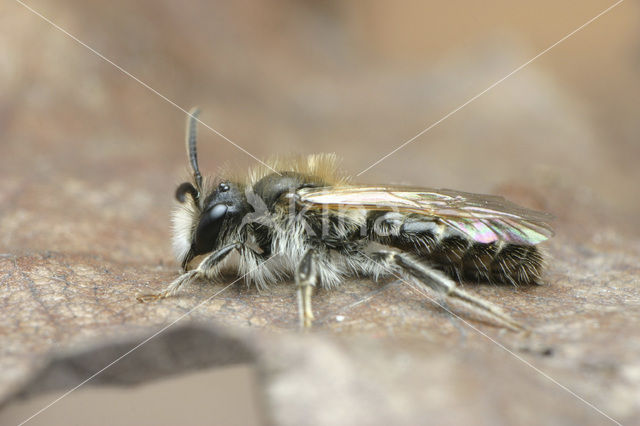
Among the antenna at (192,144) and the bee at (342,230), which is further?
the antenna at (192,144)

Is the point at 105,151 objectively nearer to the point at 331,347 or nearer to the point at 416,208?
the point at 416,208

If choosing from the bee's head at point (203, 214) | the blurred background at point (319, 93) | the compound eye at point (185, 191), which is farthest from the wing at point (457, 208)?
the blurred background at point (319, 93)

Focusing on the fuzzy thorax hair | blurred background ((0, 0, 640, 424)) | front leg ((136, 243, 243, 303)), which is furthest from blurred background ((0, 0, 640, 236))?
front leg ((136, 243, 243, 303))

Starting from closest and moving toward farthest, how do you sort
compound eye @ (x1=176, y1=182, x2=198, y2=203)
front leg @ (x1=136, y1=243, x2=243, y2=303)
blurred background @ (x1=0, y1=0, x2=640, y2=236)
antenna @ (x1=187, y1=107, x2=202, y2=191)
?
front leg @ (x1=136, y1=243, x2=243, y2=303) → compound eye @ (x1=176, y1=182, x2=198, y2=203) → antenna @ (x1=187, y1=107, x2=202, y2=191) → blurred background @ (x1=0, y1=0, x2=640, y2=236)

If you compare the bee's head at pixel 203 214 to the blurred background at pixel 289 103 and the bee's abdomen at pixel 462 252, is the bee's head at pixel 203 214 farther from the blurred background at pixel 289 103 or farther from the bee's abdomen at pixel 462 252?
the bee's abdomen at pixel 462 252

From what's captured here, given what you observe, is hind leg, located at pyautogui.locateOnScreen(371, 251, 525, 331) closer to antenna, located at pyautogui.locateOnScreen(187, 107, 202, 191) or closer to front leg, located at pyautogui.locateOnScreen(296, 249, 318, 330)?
front leg, located at pyautogui.locateOnScreen(296, 249, 318, 330)

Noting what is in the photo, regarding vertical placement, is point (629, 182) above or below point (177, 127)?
below

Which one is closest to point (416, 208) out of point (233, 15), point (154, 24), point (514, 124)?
point (514, 124)
